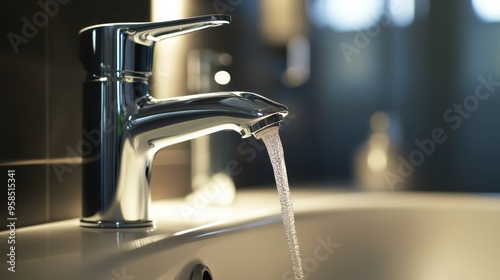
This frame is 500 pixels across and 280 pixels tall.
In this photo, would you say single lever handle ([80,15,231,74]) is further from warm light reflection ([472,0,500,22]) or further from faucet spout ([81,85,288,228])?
warm light reflection ([472,0,500,22])

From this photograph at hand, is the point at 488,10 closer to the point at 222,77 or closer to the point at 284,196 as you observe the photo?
the point at 222,77

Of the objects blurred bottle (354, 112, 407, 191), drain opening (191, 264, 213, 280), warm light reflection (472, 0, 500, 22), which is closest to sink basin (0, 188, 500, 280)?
drain opening (191, 264, 213, 280)

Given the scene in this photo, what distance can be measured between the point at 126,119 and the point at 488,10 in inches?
53.5

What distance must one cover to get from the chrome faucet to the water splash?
26 millimetres

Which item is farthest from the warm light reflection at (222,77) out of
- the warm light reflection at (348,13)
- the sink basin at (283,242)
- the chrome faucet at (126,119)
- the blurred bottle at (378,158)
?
the warm light reflection at (348,13)

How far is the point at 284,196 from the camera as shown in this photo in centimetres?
58

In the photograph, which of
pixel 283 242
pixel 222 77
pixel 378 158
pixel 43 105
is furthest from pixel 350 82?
pixel 43 105

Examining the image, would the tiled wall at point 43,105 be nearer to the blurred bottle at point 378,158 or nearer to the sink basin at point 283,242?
the sink basin at point 283,242

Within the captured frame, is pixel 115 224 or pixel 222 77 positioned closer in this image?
pixel 115 224

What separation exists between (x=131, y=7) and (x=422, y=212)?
476 mm

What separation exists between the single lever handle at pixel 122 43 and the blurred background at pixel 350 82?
0.15m

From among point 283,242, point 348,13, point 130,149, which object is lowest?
point 283,242

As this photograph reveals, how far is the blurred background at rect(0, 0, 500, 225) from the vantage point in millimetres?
997

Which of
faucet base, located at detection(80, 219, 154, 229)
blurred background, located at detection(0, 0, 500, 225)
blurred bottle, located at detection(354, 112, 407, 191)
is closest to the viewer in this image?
faucet base, located at detection(80, 219, 154, 229)
